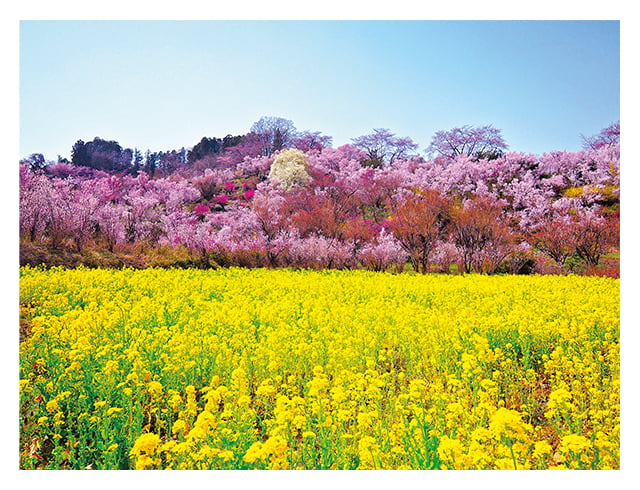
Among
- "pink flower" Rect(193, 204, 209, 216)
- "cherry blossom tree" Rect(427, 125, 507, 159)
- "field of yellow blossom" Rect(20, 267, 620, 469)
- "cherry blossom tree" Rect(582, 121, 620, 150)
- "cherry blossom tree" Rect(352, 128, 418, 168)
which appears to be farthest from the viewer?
"pink flower" Rect(193, 204, 209, 216)

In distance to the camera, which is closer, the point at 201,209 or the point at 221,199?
the point at 201,209

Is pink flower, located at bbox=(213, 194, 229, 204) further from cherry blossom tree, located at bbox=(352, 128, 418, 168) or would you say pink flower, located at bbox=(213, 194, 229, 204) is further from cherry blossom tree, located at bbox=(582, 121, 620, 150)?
cherry blossom tree, located at bbox=(582, 121, 620, 150)

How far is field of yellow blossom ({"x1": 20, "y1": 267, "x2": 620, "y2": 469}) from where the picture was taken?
2219 mm

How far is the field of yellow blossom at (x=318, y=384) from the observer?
2.22 m

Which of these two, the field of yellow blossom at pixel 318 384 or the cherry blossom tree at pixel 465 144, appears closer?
the field of yellow blossom at pixel 318 384

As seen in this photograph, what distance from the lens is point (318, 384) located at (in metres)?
2.36

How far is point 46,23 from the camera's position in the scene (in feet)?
12.2

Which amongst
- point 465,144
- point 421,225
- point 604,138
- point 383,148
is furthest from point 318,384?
point 421,225

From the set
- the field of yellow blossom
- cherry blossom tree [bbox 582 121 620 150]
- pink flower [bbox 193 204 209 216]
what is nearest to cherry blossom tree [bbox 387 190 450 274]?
cherry blossom tree [bbox 582 121 620 150]

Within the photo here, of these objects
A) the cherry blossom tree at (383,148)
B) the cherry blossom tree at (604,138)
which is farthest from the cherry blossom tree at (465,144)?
the cherry blossom tree at (604,138)

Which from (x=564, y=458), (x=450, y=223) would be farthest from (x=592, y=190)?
(x=564, y=458)

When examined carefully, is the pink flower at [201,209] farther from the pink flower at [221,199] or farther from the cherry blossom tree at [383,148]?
the cherry blossom tree at [383,148]

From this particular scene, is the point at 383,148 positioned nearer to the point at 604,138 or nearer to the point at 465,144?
the point at 465,144
